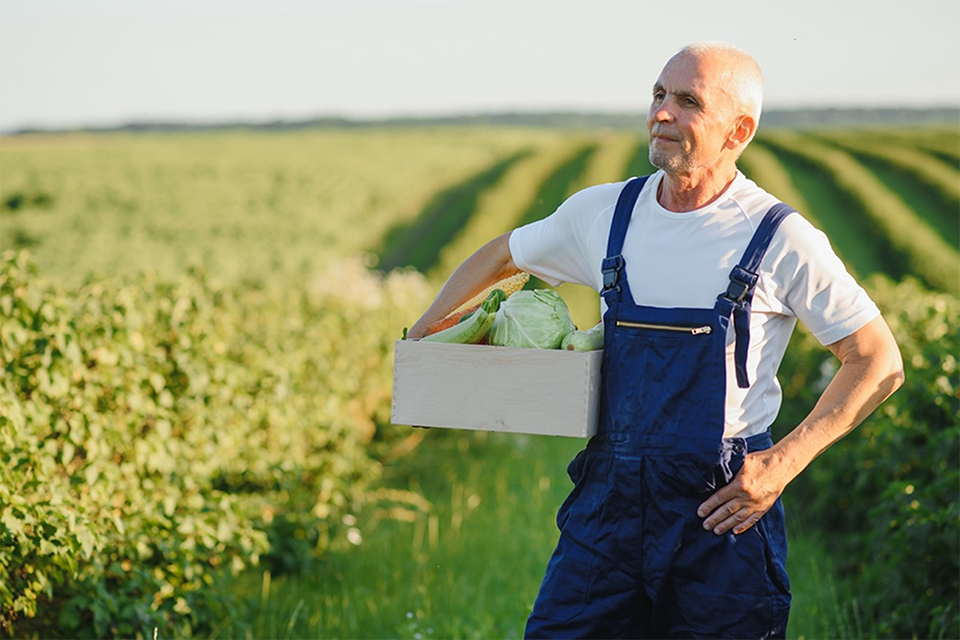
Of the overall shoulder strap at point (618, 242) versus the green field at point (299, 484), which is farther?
the green field at point (299, 484)

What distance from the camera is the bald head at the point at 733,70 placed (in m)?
2.74

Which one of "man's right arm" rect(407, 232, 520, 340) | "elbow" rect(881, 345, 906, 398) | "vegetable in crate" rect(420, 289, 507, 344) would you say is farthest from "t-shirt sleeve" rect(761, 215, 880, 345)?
"man's right arm" rect(407, 232, 520, 340)

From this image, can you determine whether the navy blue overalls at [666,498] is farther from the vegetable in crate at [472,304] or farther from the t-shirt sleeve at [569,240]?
the vegetable in crate at [472,304]

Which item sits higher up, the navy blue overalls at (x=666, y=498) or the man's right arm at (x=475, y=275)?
the man's right arm at (x=475, y=275)

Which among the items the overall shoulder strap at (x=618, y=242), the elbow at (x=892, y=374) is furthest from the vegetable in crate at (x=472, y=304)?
the elbow at (x=892, y=374)

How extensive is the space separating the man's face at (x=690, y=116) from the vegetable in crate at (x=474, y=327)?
1.96ft

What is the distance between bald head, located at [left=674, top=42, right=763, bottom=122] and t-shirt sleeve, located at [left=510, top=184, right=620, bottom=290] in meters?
0.42

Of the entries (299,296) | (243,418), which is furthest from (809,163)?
(243,418)

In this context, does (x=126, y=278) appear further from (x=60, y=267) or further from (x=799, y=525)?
(x=60, y=267)

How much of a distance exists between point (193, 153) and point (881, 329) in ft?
159

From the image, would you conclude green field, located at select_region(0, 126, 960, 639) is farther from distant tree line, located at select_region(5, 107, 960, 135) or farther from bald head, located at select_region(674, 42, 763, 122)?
distant tree line, located at select_region(5, 107, 960, 135)

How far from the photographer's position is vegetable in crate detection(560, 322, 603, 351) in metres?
2.83

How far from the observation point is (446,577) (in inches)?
224

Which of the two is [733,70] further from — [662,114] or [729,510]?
[729,510]
